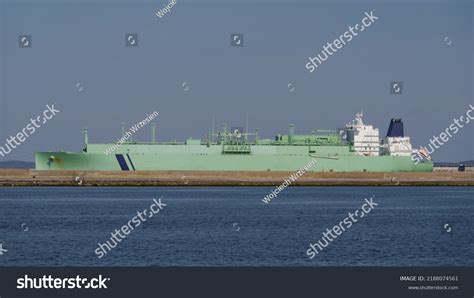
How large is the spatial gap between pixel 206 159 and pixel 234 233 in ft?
154

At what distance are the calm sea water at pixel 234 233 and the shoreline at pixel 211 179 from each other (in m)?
23.3

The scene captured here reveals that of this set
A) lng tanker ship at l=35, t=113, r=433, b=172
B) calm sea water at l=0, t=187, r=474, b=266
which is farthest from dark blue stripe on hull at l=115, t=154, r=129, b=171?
calm sea water at l=0, t=187, r=474, b=266

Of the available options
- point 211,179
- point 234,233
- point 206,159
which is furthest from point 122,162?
point 234,233

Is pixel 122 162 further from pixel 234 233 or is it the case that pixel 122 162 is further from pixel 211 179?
pixel 234 233

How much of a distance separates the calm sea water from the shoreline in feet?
76.3

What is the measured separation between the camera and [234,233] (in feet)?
108

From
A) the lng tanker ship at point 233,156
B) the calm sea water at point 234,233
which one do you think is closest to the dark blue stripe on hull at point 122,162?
the lng tanker ship at point 233,156

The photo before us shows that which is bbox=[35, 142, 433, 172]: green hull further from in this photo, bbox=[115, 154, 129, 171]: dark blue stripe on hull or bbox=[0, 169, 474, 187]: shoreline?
bbox=[0, 169, 474, 187]: shoreline

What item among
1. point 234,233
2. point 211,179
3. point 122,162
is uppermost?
point 122,162

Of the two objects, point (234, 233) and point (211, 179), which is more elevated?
point (211, 179)

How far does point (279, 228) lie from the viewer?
34.9 metres

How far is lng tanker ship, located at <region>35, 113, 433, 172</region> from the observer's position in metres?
79.2

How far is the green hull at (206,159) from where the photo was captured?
7912 cm

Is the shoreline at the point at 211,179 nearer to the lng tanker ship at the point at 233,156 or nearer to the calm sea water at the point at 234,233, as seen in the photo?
the lng tanker ship at the point at 233,156
